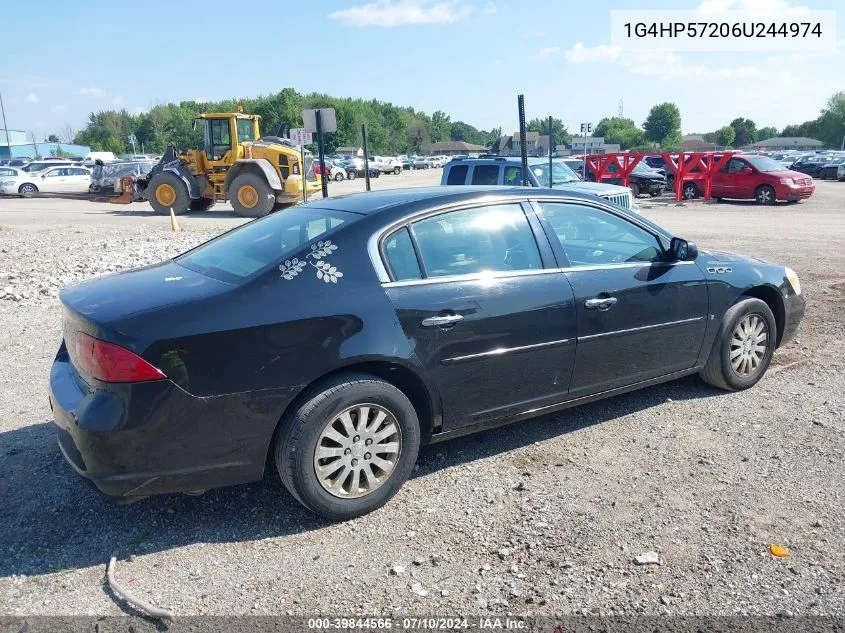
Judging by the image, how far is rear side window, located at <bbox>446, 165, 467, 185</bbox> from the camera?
42.4ft

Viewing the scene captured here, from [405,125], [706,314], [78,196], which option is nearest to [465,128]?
[405,125]

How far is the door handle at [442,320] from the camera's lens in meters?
3.64

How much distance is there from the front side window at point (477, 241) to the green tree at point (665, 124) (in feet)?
398

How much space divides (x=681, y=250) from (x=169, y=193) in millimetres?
19573

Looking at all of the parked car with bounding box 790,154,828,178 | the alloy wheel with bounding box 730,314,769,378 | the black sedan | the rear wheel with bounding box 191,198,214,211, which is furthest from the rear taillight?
the parked car with bounding box 790,154,828,178

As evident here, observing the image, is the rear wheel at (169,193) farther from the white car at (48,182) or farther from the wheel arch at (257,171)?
the white car at (48,182)

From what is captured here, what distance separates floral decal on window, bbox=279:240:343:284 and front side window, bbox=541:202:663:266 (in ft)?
4.96

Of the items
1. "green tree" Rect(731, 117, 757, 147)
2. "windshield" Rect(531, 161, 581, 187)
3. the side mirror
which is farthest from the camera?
"green tree" Rect(731, 117, 757, 147)

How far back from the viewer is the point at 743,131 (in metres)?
132

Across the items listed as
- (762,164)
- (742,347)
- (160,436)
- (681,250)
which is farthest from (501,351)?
(762,164)

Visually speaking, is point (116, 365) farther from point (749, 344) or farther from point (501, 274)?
point (749, 344)

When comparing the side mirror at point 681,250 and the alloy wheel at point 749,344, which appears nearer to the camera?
the side mirror at point 681,250

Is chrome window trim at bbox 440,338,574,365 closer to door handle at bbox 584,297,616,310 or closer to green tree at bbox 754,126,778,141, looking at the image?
door handle at bbox 584,297,616,310

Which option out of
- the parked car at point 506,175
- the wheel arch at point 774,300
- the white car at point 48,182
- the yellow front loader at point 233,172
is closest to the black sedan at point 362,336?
the wheel arch at point 774,300
